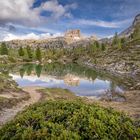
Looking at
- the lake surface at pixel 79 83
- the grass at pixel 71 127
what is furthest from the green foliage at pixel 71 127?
the lake surface at pixel 79 83

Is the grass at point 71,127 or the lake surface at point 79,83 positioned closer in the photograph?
the grass at point 71,127

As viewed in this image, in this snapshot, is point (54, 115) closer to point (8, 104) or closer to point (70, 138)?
point (70, 138)

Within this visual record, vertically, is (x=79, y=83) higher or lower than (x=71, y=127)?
lower

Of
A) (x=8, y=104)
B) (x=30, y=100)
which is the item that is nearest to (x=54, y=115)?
(x=8, y=104)

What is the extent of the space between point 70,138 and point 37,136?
1.25 metres

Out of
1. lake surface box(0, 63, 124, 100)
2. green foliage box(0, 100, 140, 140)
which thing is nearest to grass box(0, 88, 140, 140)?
green foliage box(0, 100, 140, 140)

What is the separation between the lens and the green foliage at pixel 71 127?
10227mm

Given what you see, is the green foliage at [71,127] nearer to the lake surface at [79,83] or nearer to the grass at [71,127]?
the grass at [71,127]

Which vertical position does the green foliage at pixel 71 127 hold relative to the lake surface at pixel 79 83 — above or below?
above

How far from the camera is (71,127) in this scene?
1057 centimetres

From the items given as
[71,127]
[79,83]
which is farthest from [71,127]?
[79,83]

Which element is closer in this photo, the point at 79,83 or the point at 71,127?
the point at 71,127

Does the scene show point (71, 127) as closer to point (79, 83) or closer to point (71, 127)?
point (71, 127)

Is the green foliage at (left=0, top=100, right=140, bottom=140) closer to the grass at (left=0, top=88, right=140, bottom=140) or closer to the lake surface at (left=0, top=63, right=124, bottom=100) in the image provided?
the grass at (left=0, top=88, right=140, bottom=140)
